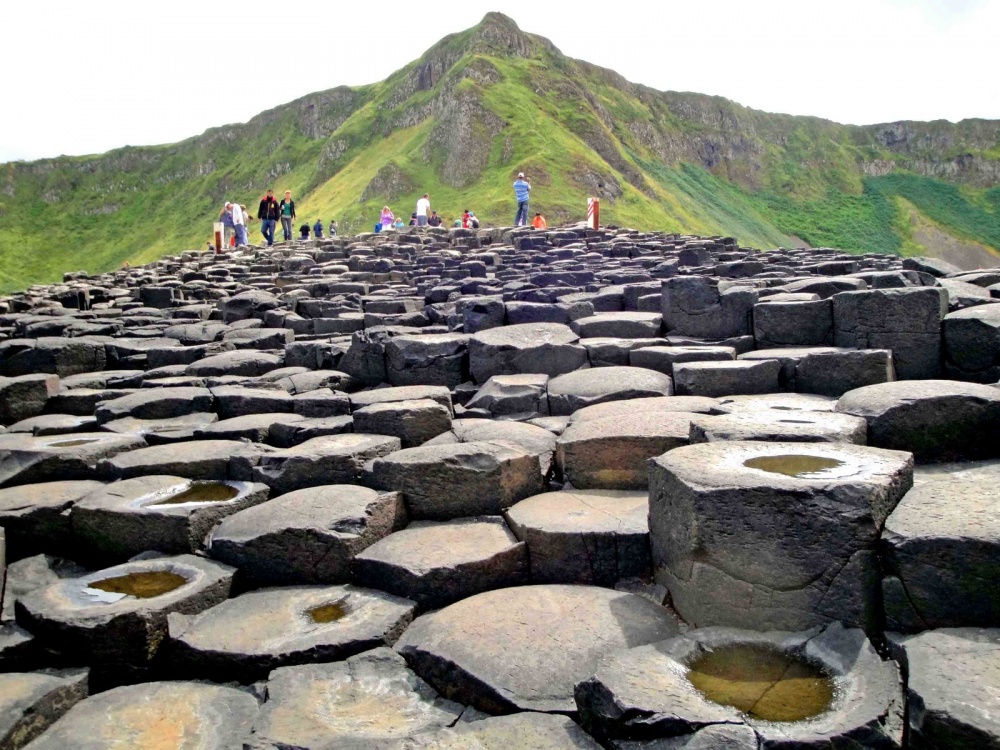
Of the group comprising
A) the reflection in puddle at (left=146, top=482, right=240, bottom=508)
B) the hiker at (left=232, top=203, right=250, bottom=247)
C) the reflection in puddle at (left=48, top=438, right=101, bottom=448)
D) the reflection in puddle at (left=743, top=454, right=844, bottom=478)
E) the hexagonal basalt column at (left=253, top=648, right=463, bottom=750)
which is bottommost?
the hexagonal basalt column at (left=253, top=648, right=463, bottom=750)

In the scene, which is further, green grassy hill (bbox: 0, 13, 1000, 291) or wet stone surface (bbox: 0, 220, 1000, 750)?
Result: green grassy hill (bbox: 0, 13, 1000, 291)

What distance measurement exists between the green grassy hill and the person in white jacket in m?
16.4

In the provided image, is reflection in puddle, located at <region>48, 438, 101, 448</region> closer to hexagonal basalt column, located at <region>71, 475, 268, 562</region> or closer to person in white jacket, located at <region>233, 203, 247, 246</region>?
hexagonal basalt column, located at <region>71, 475, 268, 562</region>

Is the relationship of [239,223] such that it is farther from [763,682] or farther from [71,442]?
[763,682]

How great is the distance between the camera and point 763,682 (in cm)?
296

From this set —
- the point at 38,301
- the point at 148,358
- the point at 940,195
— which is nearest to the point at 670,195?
the point at 940,195

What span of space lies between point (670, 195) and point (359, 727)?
60.8m

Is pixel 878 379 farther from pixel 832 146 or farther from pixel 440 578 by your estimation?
pixel 832 146

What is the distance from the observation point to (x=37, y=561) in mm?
4848

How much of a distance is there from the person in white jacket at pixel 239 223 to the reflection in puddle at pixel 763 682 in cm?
2788

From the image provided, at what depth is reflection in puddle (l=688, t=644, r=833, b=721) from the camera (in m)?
2.77

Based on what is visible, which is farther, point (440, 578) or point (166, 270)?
point (166, 270)

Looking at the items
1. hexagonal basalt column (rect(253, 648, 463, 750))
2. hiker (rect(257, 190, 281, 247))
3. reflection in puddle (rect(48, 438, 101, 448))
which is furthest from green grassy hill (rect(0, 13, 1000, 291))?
hexagonal basalt column (rect(253, 648, 463, 750))

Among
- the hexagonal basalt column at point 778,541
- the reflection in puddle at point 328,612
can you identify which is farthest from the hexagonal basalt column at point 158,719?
the hexagonal basalt column at point 778,541
